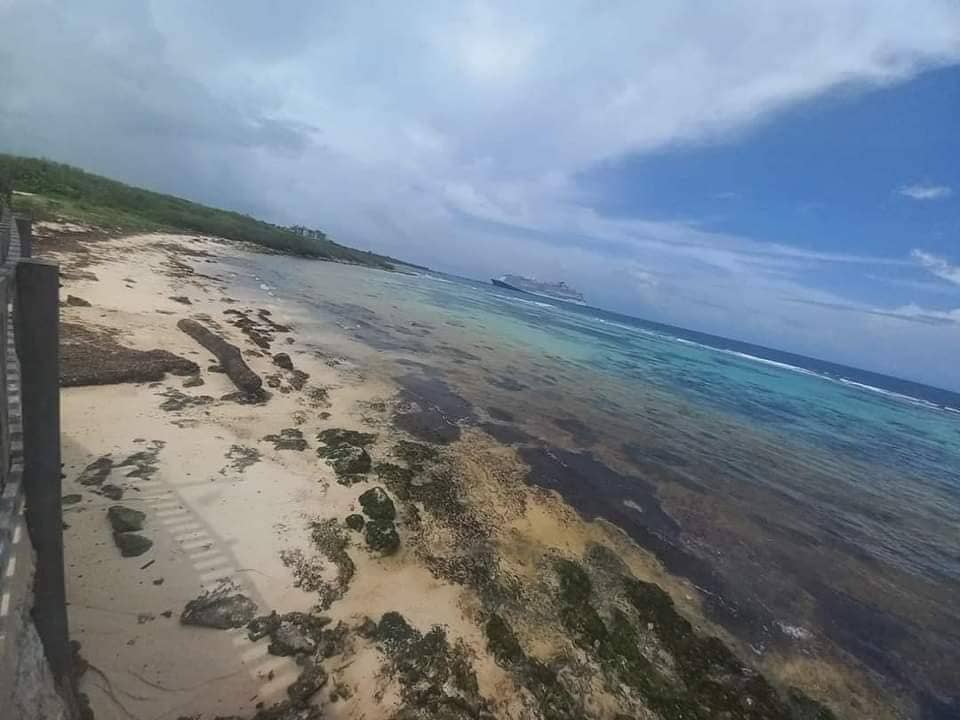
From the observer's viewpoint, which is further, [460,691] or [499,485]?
[499,485]

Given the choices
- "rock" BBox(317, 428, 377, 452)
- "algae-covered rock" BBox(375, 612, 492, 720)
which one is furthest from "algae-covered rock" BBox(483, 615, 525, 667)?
"rock" BBox(317, 428, 377, 452)

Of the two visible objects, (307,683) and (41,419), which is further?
(307,683)

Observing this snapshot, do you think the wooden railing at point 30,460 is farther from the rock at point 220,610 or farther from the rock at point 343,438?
the rock at point 343,438

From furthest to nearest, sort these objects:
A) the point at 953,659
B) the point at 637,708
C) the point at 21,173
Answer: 1. the point at 21,173
2. the point at 953,659
3. the point at 637,708

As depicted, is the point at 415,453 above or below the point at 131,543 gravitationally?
below

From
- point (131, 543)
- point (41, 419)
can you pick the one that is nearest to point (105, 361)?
point (131, 543)

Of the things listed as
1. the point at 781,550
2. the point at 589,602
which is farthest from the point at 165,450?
the point at 781,550

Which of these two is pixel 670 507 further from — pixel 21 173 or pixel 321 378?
pixel 21 173

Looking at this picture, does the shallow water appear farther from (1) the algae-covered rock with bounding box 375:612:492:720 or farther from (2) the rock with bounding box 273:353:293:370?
(1) the algae-covered rock with bounding box 375:612:492:720

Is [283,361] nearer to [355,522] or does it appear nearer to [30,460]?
[355,522]
